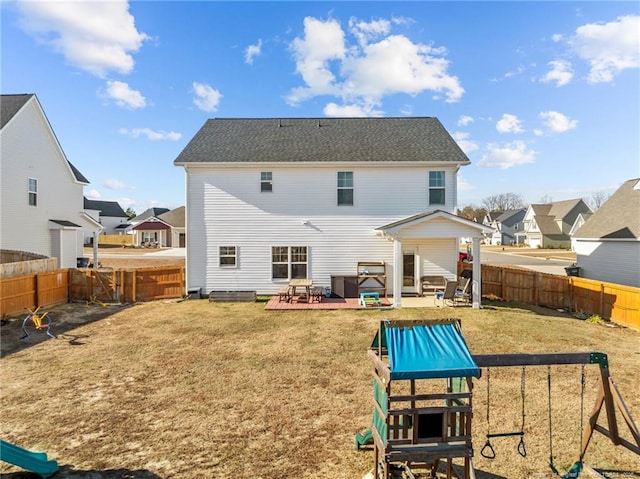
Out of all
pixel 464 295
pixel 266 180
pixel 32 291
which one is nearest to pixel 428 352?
pixel 464 295

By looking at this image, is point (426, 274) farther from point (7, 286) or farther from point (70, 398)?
point (7, 286)

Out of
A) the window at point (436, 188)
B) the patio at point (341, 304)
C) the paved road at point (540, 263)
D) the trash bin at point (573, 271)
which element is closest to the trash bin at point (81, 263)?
the patio at point (341, 304)

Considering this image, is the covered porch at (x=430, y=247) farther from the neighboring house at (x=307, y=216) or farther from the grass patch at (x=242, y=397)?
the grass patch at (x=242, y=397)

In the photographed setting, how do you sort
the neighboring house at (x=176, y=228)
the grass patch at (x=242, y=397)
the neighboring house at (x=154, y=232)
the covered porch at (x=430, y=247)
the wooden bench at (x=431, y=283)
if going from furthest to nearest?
the neighboring house at (x=154, y=232), the neighboring house at (x=176, y=228), the wooden bench at (x=431, y=283), the covered porch at (x=430, y=247), the grass patch at (x=242, y=397)

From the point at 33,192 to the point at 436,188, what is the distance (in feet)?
70.4

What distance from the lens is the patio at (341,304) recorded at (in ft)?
46.9

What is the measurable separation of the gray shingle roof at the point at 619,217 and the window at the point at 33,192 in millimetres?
32264

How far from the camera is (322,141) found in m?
18.0

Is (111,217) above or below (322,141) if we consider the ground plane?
below

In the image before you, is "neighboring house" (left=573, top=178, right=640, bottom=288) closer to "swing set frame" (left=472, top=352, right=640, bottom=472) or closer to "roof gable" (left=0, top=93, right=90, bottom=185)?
"swing set frame" (left=472, top=352, right=640, bottom=472)

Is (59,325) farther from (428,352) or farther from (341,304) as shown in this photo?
(428,352)

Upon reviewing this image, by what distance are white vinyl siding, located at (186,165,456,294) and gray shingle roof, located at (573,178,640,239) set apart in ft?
36.6

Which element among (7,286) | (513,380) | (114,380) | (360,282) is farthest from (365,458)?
(7,286)

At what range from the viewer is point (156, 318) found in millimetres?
12906
